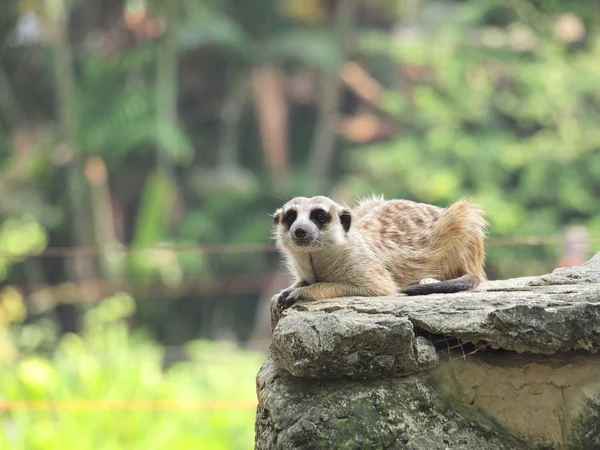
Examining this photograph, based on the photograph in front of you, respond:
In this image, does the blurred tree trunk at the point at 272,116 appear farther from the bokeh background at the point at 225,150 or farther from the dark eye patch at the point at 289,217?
the dark eye patch at the point at 289,217

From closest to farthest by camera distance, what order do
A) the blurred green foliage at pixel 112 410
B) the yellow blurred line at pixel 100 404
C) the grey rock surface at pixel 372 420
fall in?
the grey rock surface at pixel 372 420 → the yellow blurred line at pixel 100 404 → the blurred green foliage at pixel 112 410

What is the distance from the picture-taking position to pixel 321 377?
7.84 feet

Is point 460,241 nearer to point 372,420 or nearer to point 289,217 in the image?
point 289,217

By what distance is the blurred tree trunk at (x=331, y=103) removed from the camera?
14.0 meters

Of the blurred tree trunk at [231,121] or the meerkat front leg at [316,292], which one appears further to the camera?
the blurred tree trunk at [231,121]

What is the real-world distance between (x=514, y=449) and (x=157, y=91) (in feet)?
37.8

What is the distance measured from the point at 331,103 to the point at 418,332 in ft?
38.8

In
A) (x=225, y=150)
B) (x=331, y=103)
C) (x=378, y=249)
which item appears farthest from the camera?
(x=225, y=150)

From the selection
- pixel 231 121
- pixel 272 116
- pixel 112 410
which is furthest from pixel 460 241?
pixel 231 121

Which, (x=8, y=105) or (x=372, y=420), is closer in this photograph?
(x=372, y=420)

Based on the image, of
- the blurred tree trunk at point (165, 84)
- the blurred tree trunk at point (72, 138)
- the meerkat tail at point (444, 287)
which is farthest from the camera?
the blurred tree trunk at point (165, 84)

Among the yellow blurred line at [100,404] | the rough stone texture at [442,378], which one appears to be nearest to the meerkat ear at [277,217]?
the rough stone texture at [442,378]

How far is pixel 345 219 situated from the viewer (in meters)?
3.07

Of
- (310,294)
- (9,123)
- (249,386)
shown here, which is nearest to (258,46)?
(9,123)
